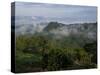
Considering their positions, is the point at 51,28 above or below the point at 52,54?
above

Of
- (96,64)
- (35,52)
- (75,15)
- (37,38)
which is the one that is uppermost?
(75,15)

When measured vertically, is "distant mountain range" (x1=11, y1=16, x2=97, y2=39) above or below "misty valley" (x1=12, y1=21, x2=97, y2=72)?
above

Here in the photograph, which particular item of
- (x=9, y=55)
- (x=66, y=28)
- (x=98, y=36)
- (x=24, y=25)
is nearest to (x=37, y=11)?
(x=24, y=25)

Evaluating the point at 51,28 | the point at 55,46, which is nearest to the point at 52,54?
the point at 55,46

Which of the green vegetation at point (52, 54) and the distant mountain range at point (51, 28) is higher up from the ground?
the distant mountain range at point (51, 28)

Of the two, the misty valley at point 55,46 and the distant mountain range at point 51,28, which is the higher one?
the distant mountain range at point 51,28

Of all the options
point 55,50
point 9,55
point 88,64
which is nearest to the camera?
point 9,55

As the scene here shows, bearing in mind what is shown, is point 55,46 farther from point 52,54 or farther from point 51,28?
point 51,28

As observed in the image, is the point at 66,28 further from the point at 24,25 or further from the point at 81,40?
the point at 24,25
